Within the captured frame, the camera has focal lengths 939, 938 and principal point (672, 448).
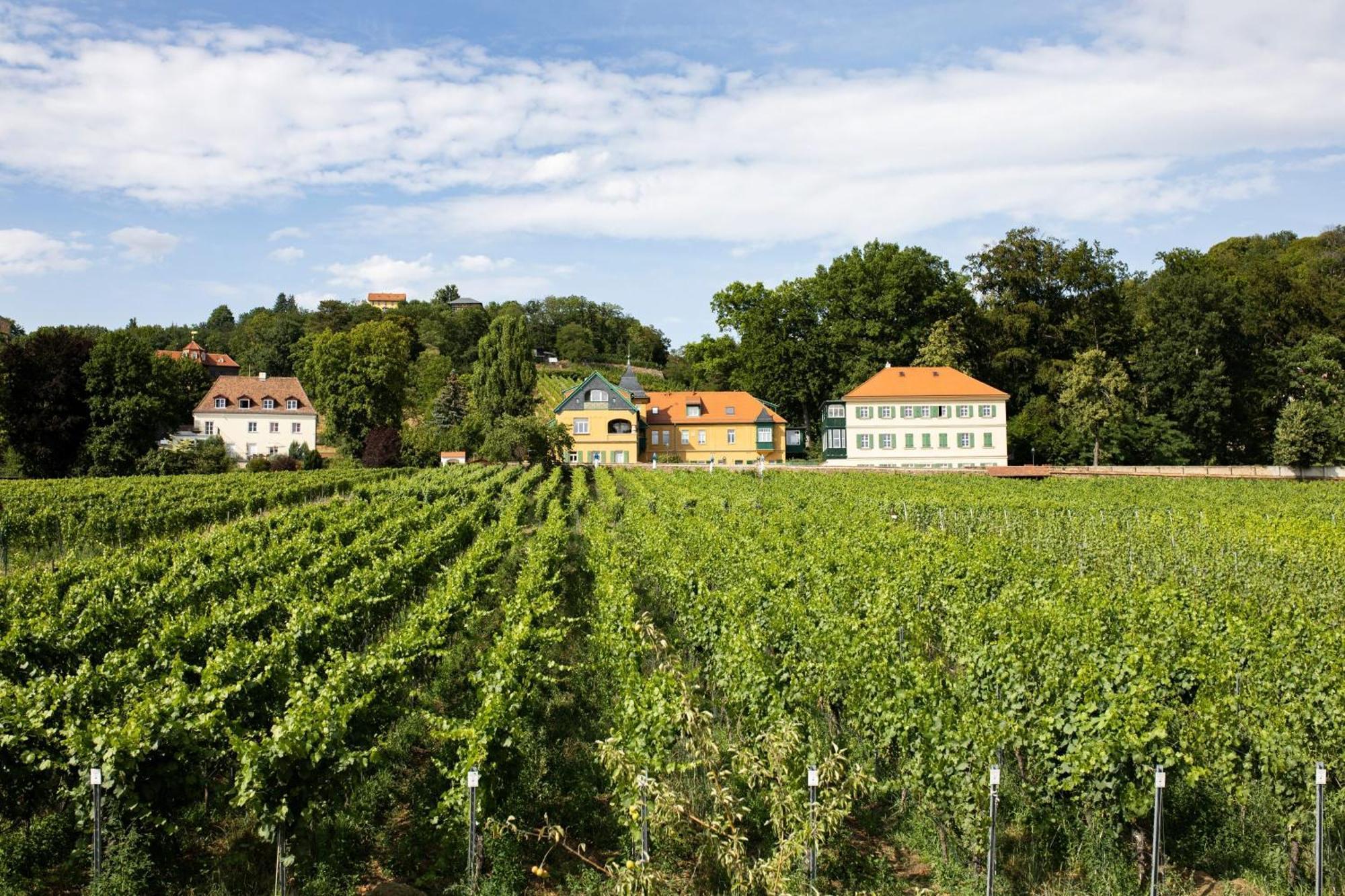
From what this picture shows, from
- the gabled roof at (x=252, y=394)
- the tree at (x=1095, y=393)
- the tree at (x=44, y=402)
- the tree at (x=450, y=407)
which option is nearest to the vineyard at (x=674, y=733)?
the tree at (x=44, y=402)

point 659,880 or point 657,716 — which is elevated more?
point 657,716

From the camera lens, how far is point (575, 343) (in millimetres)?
124438

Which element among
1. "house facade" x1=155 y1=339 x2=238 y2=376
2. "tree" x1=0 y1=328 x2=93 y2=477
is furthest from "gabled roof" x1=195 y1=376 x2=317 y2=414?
"house facade" x1=155 y1=339 x2=238 y2=376

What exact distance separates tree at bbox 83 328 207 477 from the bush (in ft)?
41.7

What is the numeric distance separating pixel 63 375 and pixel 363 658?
2104 inches

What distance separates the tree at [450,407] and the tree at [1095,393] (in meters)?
45.5

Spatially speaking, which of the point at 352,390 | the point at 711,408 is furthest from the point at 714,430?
the point at 352,390

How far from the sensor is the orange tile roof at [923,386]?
65.0 m

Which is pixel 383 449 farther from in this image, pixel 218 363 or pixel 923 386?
pixel 218 363

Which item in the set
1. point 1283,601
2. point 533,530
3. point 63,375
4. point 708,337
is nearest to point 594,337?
point 708,337

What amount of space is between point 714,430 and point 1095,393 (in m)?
26.7

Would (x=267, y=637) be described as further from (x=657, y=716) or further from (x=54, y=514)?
(x=54, y=514)

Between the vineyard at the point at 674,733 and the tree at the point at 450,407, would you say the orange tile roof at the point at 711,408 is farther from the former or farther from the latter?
the vineyard at the point at 674,733

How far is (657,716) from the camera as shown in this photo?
31.2ft
